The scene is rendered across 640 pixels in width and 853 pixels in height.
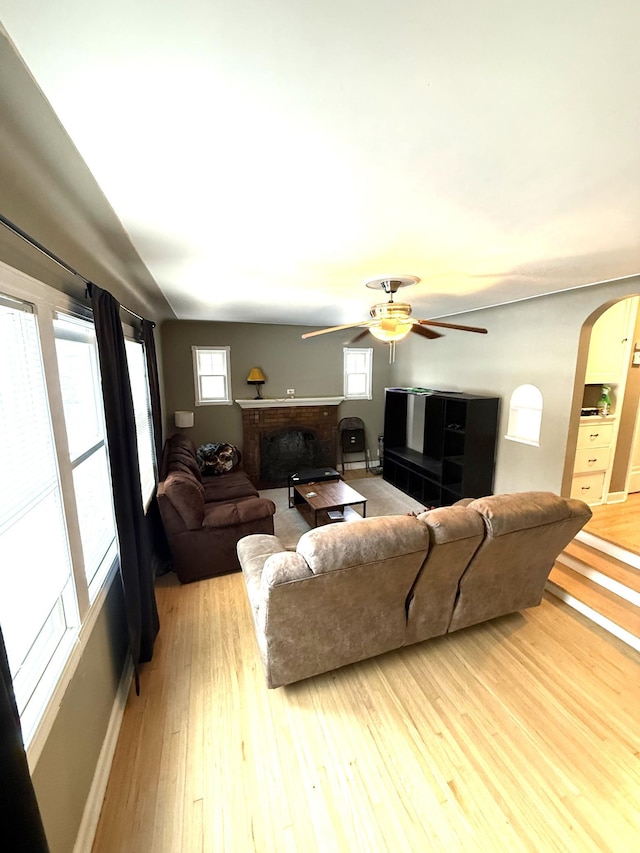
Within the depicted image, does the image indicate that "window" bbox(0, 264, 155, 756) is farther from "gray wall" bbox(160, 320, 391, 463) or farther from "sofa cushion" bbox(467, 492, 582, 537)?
"gray wall" bbox(160, 320, 391, 463)

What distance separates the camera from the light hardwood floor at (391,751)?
4.56 ft

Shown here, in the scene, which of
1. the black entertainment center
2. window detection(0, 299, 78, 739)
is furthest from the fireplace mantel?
window detection(0, 299, 78, 739)

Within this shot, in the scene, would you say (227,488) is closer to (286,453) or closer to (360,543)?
(286,453)

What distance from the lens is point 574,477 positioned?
3740mm

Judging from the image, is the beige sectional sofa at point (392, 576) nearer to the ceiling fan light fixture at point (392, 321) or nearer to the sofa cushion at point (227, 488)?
the ceiling fan light fixture at point (392, 321)

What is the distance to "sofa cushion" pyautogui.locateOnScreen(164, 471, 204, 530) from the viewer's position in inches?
112

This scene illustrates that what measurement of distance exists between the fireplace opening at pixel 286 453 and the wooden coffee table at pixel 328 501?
1347 millimetres

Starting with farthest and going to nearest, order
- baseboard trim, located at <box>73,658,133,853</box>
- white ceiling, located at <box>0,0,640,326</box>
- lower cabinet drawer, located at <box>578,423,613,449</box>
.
Answer: lower cabinet drawer, located at <box>578,423,613,449</box>
baseboard trim, located at <box>73,658,133,853</box>
white ceiling, located at <box>0,0,640,326</box>

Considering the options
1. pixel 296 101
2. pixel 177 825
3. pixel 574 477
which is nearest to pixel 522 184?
pixel 296 101

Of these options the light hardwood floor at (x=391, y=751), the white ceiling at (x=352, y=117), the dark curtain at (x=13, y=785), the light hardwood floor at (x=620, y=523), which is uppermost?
the white ceiling at (x=352, y=117)

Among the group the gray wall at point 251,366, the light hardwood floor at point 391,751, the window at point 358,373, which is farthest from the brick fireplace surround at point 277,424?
the light hardwood floor at point 391,751

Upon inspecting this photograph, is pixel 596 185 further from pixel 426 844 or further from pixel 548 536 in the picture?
pixel 426 844

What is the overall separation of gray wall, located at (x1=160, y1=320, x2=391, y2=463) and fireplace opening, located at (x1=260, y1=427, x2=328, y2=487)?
1.78 ft

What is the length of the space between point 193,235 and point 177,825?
2753 mm
